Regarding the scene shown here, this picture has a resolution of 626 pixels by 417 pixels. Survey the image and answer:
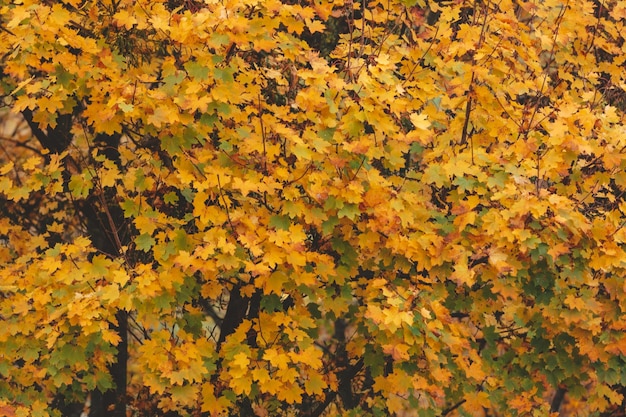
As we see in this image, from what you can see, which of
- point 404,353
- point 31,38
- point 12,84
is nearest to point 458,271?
point 404,353

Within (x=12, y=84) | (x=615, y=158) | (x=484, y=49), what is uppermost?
(x=484, y=49)

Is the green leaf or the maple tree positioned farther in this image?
the green leaf

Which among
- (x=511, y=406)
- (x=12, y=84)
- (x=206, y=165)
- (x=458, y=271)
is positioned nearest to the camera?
(x=458, y=271)

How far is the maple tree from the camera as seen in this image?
5973 millimetres

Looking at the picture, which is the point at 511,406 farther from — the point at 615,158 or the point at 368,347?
the point at 615,158

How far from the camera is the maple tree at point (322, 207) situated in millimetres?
5973

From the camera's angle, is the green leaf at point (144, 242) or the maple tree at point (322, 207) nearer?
the maple tree at point (322, 207)

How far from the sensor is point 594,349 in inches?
252

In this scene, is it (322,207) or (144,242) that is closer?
(322,207)

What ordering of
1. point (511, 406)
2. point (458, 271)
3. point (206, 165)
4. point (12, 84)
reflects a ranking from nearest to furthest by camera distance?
point (458, 271) < point (206, 165) < point (511, 406) < point (12, 84)

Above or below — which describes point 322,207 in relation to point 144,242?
above

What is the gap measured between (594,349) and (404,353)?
61.2 inches

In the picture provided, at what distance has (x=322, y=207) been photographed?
6352mm

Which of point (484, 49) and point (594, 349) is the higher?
point (484, 49)
